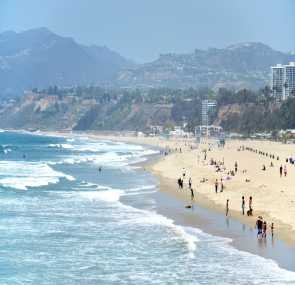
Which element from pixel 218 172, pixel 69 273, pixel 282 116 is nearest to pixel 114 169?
pixel 218 172

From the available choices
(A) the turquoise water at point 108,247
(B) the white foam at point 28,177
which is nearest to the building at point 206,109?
(B) the white foam at point 28,177

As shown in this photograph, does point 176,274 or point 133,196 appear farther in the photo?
point 133,196

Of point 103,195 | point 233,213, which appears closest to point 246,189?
point 233,213

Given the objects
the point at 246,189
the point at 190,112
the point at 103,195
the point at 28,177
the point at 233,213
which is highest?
the point at 190,112

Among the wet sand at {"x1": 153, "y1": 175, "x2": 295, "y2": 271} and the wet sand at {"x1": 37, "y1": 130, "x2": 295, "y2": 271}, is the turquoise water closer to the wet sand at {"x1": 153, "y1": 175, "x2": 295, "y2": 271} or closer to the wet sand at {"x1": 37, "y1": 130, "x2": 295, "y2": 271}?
the wet sand at {"x1": 153, "y1": 175, "x2": 295, "y2": 271}

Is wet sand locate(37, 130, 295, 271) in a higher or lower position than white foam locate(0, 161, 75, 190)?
higher

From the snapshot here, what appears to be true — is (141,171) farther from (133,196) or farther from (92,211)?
(92,211)

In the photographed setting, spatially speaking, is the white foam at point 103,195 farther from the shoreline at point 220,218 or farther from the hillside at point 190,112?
the hillside at point 190,112

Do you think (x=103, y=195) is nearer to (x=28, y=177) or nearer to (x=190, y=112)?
(x=28, y=177)

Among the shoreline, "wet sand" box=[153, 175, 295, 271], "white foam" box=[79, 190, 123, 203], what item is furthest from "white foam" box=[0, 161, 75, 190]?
"wet sand" box=[153, 175, 295, 271]
